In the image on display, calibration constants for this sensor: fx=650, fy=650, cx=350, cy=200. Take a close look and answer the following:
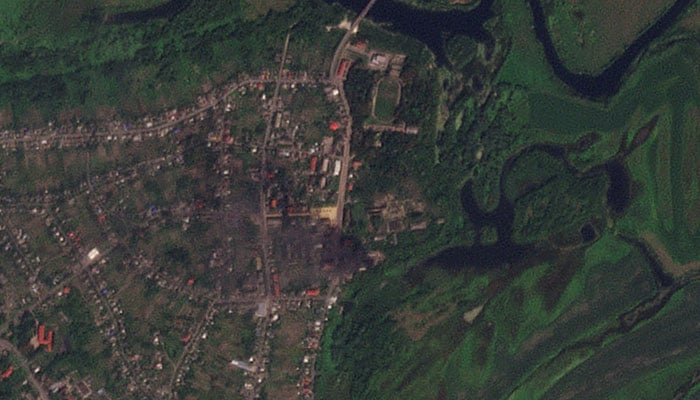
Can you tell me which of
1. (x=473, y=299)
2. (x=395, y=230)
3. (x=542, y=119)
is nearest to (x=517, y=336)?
(x=473, y=299)

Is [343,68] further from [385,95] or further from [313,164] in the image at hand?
[313,164]

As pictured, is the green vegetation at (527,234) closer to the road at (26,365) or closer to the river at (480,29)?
the river at (480,29)

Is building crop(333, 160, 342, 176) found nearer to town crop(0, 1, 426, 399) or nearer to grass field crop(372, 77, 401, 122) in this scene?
town crop(0, 1, 426, 399)

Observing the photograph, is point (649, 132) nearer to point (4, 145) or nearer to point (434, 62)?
point (434, 62)

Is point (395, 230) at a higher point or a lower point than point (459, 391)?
higher

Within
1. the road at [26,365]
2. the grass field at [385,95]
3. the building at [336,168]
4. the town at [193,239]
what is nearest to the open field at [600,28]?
the grass field at [385,95]
